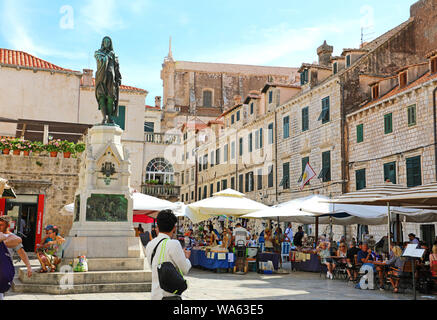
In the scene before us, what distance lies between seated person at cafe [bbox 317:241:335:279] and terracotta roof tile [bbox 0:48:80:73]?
863 inches

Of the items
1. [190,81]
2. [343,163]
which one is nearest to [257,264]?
[343,163]

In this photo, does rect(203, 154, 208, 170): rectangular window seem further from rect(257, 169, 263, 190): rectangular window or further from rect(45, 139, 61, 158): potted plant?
rect(45, 139, 61, 158): potted plant

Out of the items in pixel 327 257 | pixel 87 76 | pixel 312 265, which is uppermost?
pixel 87 76

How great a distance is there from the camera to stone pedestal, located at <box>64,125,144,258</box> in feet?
34.8

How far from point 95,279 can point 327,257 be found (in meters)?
7.60

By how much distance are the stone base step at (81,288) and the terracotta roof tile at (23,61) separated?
23435 millimetres

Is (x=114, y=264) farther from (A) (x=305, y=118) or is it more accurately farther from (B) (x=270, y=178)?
(B) (x=270, y=178)

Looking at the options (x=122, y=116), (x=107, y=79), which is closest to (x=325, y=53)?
(x=122, y=116)

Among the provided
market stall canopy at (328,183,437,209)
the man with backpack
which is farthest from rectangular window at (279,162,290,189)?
the man with backpack

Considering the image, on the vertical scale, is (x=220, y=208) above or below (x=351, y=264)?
above

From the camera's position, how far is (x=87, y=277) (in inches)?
385

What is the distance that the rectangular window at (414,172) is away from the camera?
2023 centimetres

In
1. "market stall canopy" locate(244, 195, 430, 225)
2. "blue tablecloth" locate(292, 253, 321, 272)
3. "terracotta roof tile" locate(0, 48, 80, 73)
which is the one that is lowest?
"blue tablecloth" locate(292, 253, 321, 272)

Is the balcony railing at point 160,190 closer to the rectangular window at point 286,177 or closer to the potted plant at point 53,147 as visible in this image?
the rectangular window at point 286,177
